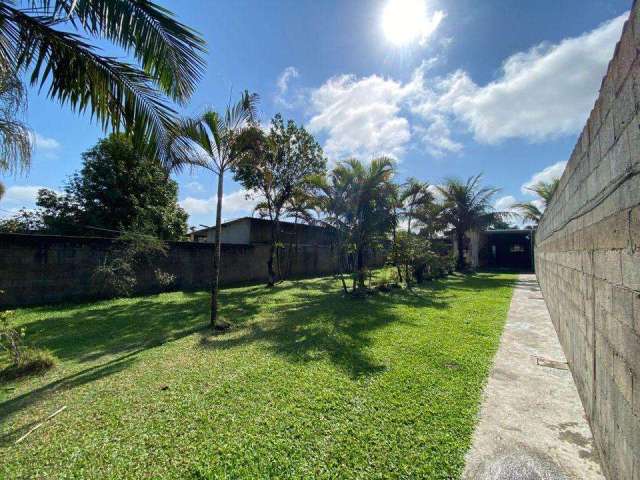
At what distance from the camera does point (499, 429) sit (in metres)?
2.49

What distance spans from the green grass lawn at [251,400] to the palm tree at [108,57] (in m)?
3.41

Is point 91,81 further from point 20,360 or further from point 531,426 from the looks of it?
point 531,426

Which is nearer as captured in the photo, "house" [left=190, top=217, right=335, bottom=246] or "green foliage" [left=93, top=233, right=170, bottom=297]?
"green foliage" [left=93, top=233, right=170, bottom=297]

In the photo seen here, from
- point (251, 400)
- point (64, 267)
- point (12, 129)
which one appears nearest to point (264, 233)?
point (64, 267)

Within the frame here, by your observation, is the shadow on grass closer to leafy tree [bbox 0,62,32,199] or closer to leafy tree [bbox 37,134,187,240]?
leafy tree [bbox 0,62,32,199]

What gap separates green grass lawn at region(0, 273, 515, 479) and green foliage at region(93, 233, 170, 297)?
3107 mm

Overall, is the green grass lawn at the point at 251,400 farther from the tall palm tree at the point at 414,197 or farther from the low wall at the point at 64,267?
the tall palm tree at the point at 414,197

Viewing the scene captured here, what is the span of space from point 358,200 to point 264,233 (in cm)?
854

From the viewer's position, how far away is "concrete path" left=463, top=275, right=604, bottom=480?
202 cm

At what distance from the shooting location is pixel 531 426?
253 centimetres

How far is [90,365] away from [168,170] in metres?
3.41

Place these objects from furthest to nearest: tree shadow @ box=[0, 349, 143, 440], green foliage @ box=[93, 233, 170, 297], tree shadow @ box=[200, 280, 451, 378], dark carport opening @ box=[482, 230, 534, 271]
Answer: dark carport opening @ box=[482, 230, 534, 271] → green foliage @ box=[93, 233, 170, 297] → tree shadow @ box=[200, 280, 451, 378] → tree shadow @ box=[0, 349, 143, 440]

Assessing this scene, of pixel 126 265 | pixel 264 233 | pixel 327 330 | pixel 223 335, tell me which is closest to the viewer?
pixel 223 335

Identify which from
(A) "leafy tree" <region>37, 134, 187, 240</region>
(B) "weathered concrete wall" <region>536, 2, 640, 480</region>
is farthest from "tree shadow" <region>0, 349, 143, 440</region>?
(A) "leafy tree" <region>37, 134, 187, 240</region>
